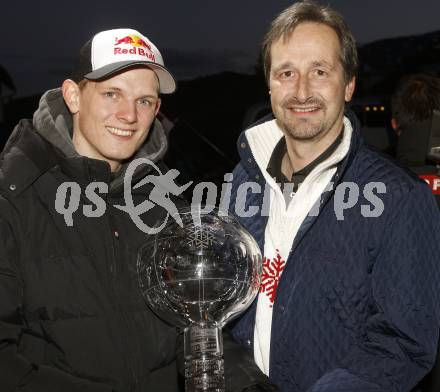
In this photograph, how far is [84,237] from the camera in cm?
212

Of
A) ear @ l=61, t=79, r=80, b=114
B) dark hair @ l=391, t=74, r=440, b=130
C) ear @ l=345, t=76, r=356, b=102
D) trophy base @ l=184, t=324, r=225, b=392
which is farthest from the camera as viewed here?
dark hair @ l=391, t=74, r=440, b=130

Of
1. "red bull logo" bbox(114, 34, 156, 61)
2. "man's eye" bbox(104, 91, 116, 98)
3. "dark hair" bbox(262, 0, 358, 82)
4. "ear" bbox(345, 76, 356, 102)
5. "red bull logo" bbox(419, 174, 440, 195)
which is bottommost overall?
"red bull logo" bbox(419, 174, 440, 195)

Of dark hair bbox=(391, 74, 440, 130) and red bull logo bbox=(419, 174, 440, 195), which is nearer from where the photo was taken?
red bull logo bbox=(419, 174, 440, 195)

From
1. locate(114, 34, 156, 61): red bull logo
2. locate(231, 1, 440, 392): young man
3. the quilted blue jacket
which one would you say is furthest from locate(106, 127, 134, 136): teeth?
the quilted blue jacket

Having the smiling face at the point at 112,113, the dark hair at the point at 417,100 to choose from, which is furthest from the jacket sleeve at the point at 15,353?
the dark hair at the point at 417,100

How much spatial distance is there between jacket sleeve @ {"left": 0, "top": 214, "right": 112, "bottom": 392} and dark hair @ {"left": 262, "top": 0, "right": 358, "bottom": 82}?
1.29 m

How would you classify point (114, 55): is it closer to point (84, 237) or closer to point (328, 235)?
point (84, 237)

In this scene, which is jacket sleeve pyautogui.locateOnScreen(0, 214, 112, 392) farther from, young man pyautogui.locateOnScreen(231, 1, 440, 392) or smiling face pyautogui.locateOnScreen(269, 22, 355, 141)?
smiling face pyautogui.locateOnScreen(269, 22, 355, 141)

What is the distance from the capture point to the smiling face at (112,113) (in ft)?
7.50

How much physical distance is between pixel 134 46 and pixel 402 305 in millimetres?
1247

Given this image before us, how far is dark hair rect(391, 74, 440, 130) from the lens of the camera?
3.63 meters

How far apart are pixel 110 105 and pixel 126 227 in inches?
16.8

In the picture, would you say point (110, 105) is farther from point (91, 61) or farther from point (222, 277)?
point (222, 277)

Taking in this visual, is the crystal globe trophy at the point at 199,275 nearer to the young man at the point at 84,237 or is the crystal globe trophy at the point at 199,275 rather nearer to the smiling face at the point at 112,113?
the young man at the point at 84,237
